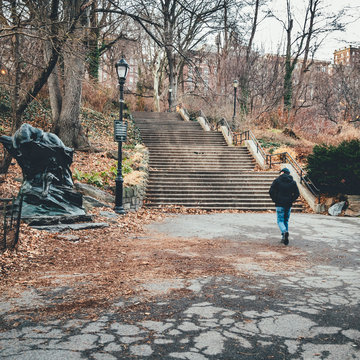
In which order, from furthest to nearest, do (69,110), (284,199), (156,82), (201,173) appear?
(156,82) → (201,173) → (69,110) → (284,199)

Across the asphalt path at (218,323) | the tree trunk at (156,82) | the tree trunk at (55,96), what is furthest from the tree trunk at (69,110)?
the tree trunk at (156,82)

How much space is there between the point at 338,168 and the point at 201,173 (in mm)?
6376

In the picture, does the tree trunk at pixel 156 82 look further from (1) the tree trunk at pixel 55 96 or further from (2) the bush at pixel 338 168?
(2) the bush at pixel 338 168

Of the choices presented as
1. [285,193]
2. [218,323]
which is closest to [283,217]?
[285,193]

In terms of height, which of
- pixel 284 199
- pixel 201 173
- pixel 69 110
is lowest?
pixel 284 199

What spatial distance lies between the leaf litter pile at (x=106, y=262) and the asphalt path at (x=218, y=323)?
9.8 inches

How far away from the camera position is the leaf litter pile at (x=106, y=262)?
179 inches

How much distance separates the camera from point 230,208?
14.6 meters

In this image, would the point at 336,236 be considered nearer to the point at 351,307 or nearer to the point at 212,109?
the point at 351,307

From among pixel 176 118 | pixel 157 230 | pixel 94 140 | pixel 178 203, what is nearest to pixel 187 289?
pixel 157 230

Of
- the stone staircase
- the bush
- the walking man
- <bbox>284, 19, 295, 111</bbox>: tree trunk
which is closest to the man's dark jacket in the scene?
the walking man

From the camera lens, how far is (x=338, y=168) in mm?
14102

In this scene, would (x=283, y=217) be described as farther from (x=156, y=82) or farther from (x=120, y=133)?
(x=156, y=82)

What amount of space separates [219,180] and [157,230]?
791 centimetres
